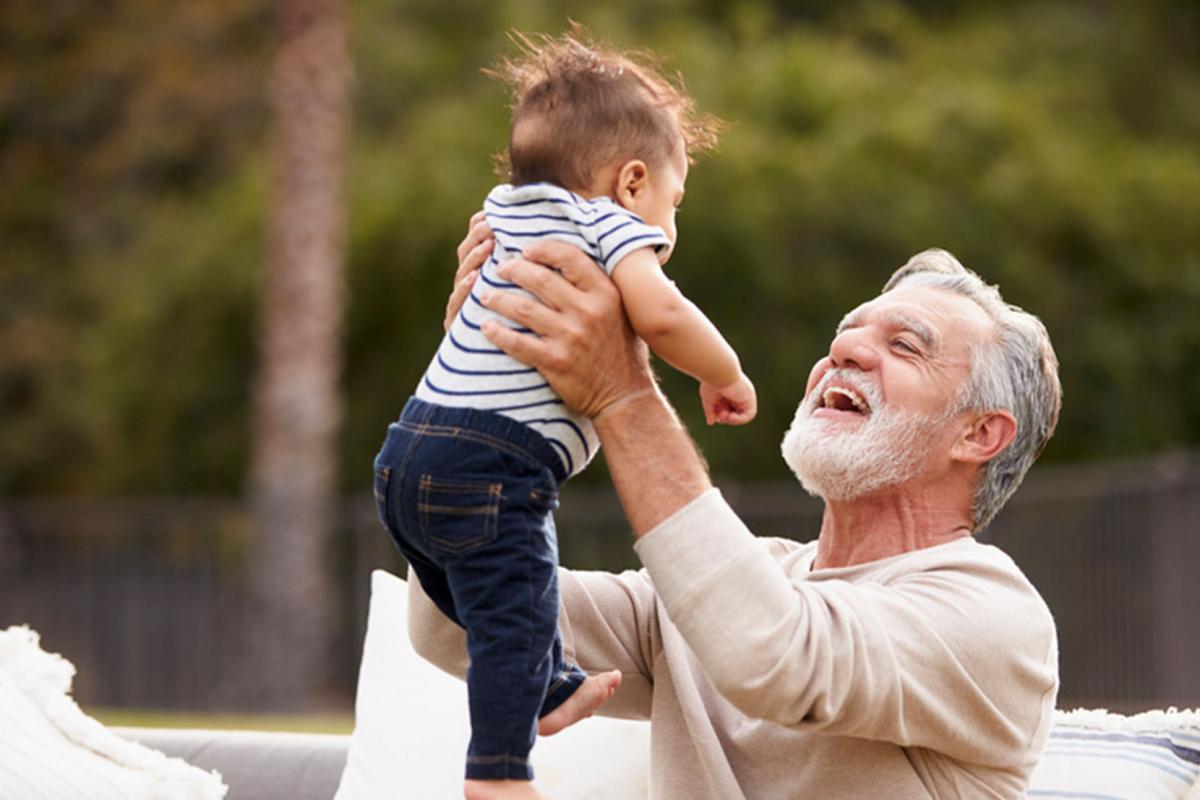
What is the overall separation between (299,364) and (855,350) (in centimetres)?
786

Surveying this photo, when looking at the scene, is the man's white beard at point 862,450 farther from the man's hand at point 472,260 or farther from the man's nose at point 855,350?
the man's hand at point 472,260

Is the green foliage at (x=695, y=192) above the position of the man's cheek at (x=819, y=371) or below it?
above

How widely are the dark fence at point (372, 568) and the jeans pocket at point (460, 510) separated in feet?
23.4

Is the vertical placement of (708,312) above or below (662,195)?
above

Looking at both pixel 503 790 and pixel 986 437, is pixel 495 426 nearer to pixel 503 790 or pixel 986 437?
pixel 503 790

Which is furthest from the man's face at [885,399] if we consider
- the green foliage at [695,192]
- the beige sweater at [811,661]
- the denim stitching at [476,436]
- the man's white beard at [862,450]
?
the green foliage at [695,192]

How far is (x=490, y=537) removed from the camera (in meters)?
2.20

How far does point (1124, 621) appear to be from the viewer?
30.2 feet

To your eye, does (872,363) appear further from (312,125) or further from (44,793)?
(312,125)

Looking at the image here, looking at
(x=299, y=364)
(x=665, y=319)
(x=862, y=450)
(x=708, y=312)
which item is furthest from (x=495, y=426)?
(x=708, y=312)

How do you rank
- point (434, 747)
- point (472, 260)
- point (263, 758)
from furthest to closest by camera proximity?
1. point (263, 758)
2. point (434, 747)
3. point (472, 260)

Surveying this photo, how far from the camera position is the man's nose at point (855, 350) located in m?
2.82

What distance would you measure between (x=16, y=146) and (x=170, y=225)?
2800 mm

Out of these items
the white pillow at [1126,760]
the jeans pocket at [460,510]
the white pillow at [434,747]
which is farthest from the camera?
the white pillow at [434,747]
